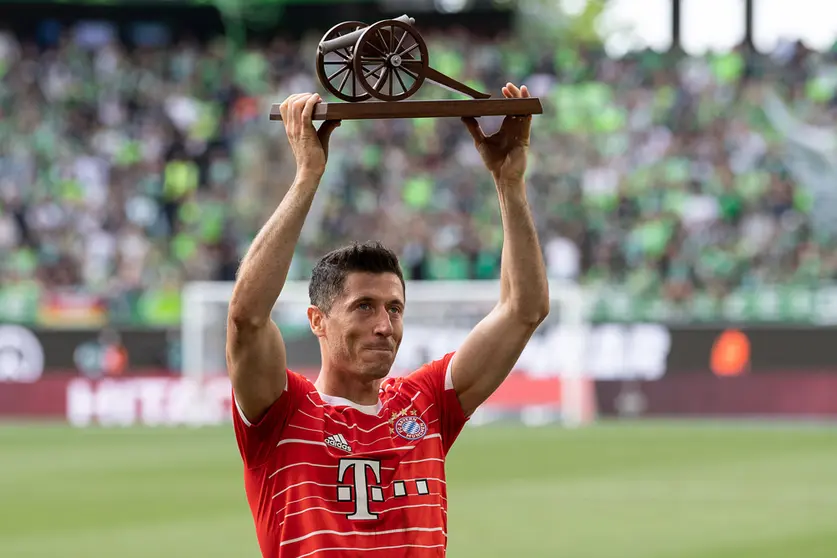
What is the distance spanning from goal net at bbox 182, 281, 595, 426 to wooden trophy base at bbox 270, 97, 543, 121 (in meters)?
17.9

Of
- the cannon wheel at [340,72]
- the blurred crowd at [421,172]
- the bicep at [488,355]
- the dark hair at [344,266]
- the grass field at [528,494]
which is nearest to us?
the cannon wheel at [340,72]

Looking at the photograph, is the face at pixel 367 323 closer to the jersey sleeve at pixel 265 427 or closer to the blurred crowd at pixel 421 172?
the jersey sleeve at pixel 265 427

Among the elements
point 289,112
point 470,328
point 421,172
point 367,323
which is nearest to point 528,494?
point 470,328

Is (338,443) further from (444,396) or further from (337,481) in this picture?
(444,396)

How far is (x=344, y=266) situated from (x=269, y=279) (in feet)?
1.22

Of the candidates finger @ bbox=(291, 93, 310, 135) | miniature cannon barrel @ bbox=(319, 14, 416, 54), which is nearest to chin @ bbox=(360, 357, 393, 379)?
finger @ bbox=(291, 93, 310, 135)

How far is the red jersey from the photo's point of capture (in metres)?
4.02

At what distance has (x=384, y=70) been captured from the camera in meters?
4.07

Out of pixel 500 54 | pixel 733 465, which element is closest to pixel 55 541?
pixel 733 465

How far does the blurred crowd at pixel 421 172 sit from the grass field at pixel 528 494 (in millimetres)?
4643

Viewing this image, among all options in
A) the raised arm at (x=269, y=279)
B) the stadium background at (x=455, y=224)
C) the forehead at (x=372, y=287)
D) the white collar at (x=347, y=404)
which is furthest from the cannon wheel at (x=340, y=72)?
the stadium background at (x=455, y=224)

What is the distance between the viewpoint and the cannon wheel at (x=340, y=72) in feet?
13.3

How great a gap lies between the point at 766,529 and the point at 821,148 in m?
15.4

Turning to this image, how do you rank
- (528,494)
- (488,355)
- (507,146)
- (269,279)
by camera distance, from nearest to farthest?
(269,279) → (507,146) → (488,355) → (528,494)
